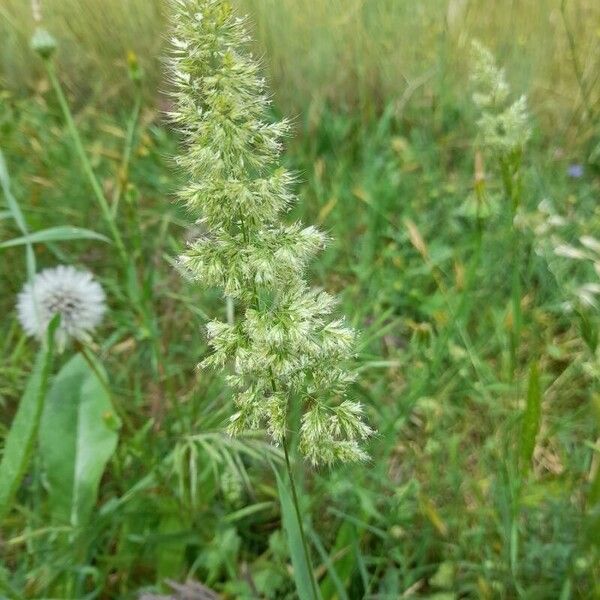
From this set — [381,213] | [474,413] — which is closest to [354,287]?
[381,213]

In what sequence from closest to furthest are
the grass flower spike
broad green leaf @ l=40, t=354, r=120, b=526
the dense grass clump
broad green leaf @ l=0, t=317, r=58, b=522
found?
the grass flower spike → broad green leaf @ l=0, t=317, r=58, b=522 → the dense grass clump → broad green leaf @ l=40, t=354, r=120, b=526

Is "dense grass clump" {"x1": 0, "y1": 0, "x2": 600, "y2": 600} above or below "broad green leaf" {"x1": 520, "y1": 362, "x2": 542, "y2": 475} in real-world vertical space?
above

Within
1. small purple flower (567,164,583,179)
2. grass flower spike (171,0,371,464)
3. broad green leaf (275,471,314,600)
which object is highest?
small purple flower (567,164,583,179)

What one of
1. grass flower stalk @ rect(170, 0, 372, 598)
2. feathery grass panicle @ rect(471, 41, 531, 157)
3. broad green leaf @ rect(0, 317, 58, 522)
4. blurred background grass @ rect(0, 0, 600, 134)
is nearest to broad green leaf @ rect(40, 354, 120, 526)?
broad green leaf @ rect(0, 317, 58, 522)

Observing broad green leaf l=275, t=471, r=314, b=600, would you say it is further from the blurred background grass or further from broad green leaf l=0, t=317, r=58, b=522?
the blurred background grass

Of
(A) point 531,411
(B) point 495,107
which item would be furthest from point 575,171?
(A) point 531,411

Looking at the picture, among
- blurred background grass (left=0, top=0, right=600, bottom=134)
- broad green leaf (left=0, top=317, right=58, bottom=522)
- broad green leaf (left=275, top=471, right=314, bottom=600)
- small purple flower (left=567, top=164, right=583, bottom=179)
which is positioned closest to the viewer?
broad green leaf (left=275, top=471, right=314, bottom=600)

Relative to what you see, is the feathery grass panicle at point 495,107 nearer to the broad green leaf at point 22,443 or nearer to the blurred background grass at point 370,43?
the broad green leaf at point 22,443

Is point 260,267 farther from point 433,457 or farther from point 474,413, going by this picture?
point 474,413
